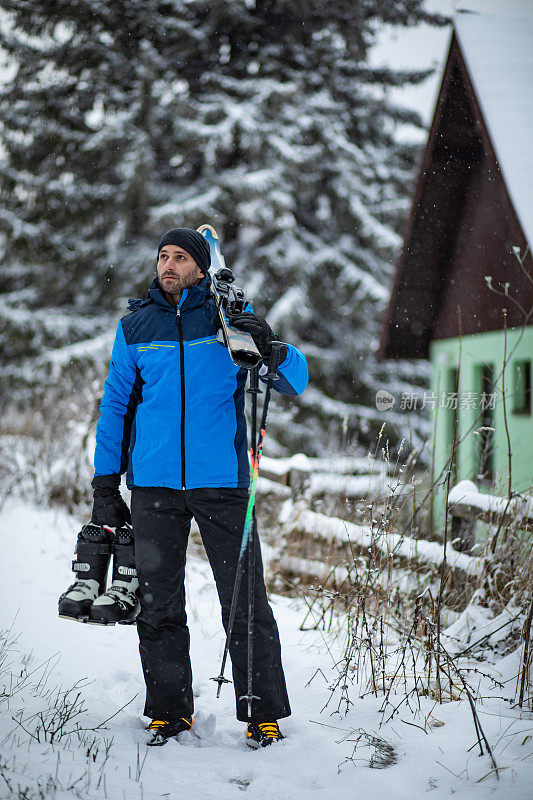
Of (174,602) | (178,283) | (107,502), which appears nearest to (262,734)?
(174,602)

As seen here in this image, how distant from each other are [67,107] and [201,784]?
1618cm

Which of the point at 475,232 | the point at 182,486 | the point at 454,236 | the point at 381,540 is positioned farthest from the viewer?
the point at 454,236

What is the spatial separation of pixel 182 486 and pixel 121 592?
1.52ft

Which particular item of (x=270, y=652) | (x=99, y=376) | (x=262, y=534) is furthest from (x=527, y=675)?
(x=99, y=376)

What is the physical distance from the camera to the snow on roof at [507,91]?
754 centimetres

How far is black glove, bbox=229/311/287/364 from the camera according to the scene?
2.49m

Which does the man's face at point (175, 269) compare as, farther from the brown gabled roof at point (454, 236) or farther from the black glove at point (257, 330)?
the brown gabled roof at point (454, 236)

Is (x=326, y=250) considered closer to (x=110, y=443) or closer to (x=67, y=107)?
(x=67, y=107)

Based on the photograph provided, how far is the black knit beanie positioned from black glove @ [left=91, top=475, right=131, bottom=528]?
93cm

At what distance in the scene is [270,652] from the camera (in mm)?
2549

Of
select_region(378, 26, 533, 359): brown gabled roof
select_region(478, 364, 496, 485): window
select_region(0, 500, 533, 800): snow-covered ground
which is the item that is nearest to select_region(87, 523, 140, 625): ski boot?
select_region(0, 500, 533, 800): snow-covered ground

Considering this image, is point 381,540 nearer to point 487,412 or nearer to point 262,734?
point 262,734

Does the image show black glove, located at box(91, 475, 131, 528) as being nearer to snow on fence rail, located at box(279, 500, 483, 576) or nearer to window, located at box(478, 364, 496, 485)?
snow on fence rail, located at box(279, 500, 483, 576)

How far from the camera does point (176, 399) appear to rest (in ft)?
8.35
